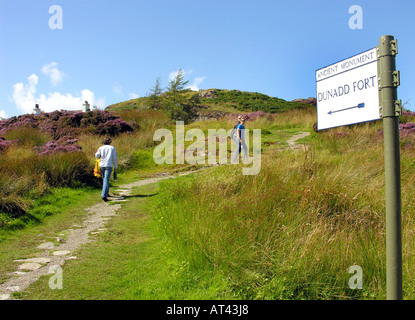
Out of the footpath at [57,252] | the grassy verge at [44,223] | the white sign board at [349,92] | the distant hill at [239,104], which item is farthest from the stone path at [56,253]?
the distant hill at [239,104]

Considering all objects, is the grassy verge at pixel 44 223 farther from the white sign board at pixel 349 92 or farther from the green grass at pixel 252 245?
the white sign board at pixel 349 92

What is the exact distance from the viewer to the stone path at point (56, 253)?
15.8ft

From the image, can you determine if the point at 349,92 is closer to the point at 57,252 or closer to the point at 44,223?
the point at 57,252

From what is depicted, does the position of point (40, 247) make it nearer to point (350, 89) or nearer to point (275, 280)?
point (275, 280)

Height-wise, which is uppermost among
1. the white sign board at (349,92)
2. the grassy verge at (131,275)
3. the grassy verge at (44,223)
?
the white sign board at (349,92)

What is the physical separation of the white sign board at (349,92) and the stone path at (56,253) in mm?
4247

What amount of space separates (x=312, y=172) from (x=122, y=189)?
6.83 m

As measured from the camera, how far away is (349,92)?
263 cm

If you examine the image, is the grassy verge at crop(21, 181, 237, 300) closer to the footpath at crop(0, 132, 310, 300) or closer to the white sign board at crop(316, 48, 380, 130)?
the footpath at crop(0, 132, 310, 300)

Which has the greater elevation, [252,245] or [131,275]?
[252,245]

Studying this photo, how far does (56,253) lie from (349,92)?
18.1 feet

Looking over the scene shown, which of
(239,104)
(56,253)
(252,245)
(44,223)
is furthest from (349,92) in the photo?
(239,104)

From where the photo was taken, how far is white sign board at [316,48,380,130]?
251cm

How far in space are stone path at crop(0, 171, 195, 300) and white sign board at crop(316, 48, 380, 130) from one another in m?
4.25
